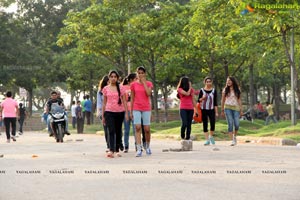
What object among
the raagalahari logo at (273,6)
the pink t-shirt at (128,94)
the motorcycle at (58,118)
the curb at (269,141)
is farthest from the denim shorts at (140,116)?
the motorcycle at (58,118)

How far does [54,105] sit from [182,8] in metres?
14.1

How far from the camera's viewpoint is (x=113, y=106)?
13641 millimetres

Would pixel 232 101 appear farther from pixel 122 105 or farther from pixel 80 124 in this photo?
pixel 80 124

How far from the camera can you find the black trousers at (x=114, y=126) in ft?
44.2

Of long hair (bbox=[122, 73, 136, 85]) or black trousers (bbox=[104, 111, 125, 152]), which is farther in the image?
long hair (bbox=[122, 73, 136, 85])

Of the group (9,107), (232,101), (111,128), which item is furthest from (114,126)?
(9,107)

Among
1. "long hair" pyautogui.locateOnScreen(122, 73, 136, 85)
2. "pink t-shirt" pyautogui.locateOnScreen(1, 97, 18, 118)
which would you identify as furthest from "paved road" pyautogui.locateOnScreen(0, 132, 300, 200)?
"pink t-shirt" pyautogui.locateOnScreen(1, 97, 18, 118)

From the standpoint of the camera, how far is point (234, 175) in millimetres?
9367

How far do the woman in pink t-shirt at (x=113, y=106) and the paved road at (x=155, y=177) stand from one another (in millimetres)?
591

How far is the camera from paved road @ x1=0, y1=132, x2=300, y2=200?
762 cm

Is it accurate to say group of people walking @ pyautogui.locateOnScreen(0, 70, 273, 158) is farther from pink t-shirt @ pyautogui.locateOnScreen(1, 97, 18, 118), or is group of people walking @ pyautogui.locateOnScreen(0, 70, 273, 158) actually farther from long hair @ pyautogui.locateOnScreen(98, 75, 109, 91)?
pink t-shirt @ pyautogui.locateOnScreen(1, 97, 18, 118)

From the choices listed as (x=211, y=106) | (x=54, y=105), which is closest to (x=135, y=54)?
(x=54, y=105)

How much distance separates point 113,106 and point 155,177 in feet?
14.8

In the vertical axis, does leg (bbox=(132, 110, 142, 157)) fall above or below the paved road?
above
